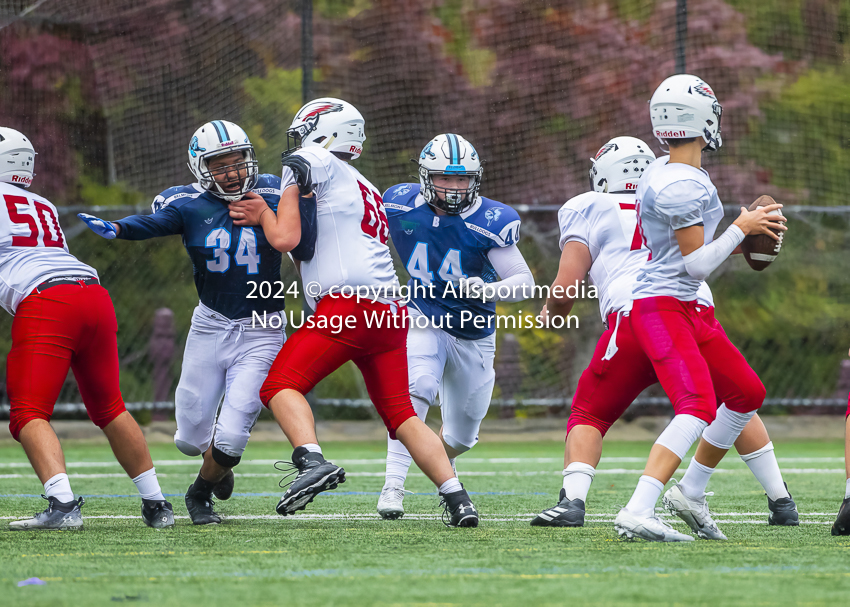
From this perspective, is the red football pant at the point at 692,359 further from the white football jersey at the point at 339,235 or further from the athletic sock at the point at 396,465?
the athletic sock at the point at 396,465

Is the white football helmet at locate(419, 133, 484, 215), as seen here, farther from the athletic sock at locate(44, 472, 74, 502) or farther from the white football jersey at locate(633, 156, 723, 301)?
the athletic sock at locate(44, 472, 74, 502)

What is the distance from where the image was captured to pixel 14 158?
15.1ft

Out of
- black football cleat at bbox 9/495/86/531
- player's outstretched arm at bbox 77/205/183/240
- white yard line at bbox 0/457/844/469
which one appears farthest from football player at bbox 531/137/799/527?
white yard line at bbox 0/457/844/469

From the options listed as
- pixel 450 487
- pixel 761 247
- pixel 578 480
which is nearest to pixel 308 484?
pixel 450 487

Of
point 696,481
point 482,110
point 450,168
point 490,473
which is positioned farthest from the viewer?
point 482,110

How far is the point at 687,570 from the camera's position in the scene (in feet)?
10.5

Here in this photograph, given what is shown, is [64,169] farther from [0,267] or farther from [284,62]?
[0,267]

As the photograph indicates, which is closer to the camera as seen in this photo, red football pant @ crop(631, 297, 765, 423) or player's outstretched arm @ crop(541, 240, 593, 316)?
red football pant @ crop(631, 297, 765, 423)

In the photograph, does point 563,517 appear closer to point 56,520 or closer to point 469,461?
point 56,520

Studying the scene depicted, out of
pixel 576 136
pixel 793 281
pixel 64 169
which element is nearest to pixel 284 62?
pixel 64 169

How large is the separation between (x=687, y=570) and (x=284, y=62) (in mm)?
8962

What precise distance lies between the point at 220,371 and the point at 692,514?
210 centimetres

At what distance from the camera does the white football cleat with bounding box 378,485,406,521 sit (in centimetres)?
479

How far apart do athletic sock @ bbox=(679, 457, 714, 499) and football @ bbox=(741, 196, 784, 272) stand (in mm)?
815
